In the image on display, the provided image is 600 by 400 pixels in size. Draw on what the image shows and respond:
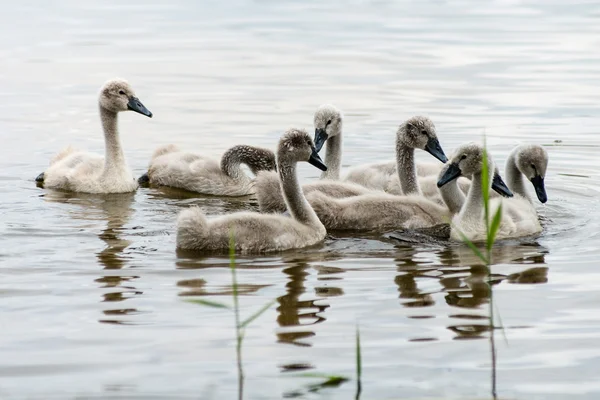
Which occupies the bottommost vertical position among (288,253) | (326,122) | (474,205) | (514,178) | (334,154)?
(288,253)

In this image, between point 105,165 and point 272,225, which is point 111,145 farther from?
point 272,225

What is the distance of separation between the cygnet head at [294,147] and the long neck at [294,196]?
53 millimetres

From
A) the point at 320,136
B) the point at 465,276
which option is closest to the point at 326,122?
the point at 320,136

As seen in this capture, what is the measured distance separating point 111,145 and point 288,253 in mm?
3549

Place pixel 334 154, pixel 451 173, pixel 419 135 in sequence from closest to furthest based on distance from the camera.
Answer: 1. pixel 451 173
2. pixel 419 135
3. pixel 334 154

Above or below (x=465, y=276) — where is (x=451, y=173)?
above

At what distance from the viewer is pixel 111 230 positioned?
9.70 metres

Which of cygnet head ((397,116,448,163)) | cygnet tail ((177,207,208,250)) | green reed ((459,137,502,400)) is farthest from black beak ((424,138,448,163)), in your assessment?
green reed ((459,137,502,400))

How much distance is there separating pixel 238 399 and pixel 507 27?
20049 mm

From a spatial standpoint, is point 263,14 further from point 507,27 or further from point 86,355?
point 86,355

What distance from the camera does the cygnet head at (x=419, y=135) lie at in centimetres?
1023

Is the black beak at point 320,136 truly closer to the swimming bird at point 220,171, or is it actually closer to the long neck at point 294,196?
the swimming bird at point 220,171

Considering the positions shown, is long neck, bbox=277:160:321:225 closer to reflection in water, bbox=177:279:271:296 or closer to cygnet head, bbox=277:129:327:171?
cygnet head, bbox=277:129:327:171

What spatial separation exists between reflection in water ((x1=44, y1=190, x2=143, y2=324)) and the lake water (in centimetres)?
3
